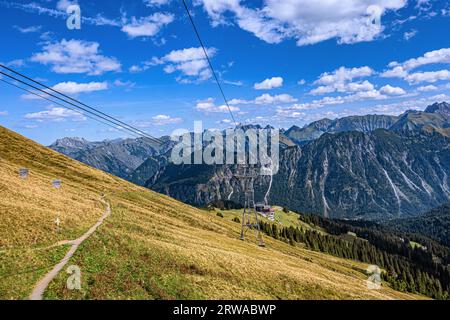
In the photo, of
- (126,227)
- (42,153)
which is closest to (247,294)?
(126,227)

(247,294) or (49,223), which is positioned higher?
(49,223)

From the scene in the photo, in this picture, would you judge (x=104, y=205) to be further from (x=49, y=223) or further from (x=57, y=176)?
(x=57, y=176)

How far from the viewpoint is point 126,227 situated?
5209cm

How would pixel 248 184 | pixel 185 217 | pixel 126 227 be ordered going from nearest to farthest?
pixel 126 227
pixel 248 184
pixel 185 217

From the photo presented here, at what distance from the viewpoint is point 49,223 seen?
141ft

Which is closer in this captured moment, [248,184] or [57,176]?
[248,184]

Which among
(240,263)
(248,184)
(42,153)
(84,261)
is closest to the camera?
(84,261)

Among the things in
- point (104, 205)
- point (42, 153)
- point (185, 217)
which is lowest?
point (185, 217)
